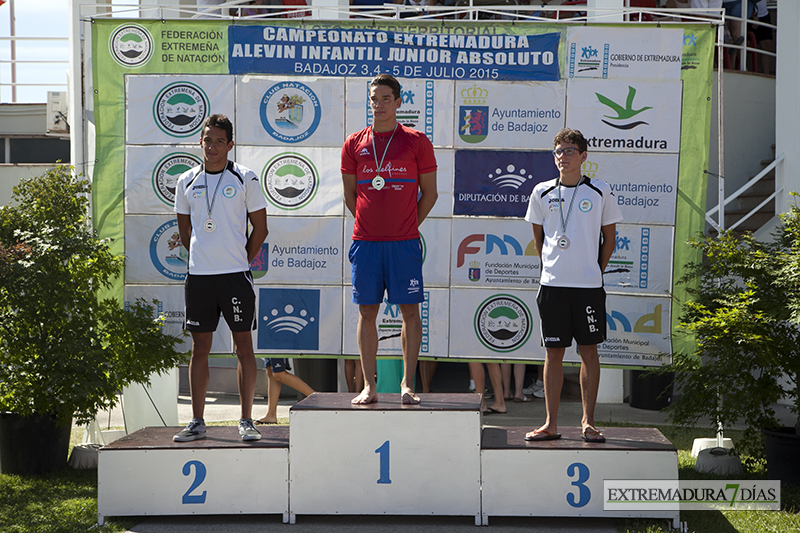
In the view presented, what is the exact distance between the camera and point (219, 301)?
13.8 feet

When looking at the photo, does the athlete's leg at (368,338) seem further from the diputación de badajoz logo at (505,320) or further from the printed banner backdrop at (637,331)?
the printed banner backdrop at (637,331)

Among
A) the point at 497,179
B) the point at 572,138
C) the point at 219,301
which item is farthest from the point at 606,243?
the point at 219,301

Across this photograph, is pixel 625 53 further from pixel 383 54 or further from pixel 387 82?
pixel 387 82

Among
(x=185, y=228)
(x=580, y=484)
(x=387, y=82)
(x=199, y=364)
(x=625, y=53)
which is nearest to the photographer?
(x=580, y=484)

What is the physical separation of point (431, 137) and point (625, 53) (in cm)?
164

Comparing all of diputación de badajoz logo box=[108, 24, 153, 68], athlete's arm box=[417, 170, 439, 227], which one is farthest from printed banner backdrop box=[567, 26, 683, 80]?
diputación de badajoz logo box=[108, 24, 153, 68]

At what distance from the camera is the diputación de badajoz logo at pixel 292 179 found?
593cm

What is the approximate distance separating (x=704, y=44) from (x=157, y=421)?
5157 mm

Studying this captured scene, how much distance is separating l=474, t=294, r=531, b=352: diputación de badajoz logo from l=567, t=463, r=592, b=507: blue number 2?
2123 mm

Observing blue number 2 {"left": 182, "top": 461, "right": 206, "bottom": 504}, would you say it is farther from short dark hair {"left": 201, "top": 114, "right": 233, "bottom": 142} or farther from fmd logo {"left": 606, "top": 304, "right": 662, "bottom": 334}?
fmd logo {"left": 606, "top": 304, "right": 662, "bottom": 334}

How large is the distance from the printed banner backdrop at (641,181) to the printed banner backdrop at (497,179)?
1.27 feet

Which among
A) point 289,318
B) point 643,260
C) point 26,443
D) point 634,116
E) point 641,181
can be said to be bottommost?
point 26,443

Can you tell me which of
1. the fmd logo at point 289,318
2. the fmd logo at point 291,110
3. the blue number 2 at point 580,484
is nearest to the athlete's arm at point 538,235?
the blue number 2 at point 580,484

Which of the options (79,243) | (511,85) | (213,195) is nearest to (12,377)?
(79,243)
